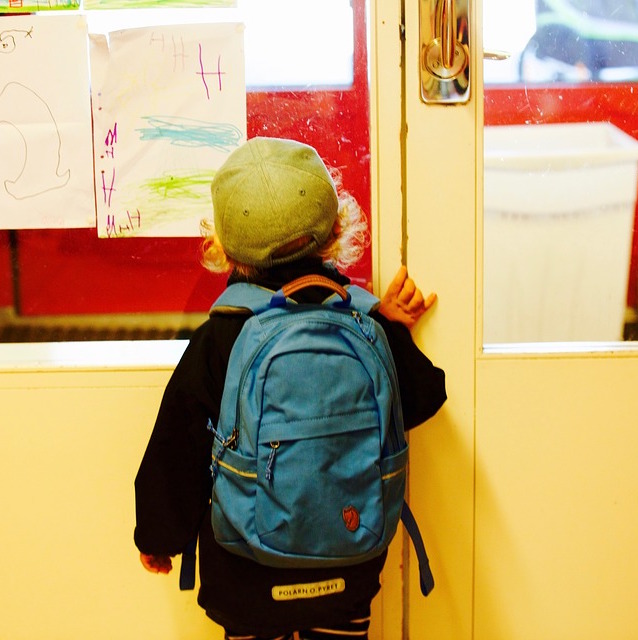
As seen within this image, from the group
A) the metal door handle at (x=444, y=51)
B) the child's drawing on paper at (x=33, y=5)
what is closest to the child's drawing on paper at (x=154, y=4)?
the child's drawing on paper at (x=33, y=5)

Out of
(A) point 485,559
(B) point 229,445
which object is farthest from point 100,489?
(A) point 485,559

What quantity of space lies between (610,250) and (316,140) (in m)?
0.57

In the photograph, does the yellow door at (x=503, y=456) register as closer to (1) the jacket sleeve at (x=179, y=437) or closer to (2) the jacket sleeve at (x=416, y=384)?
(2) the jacket sleeve at (x=416, y=384)

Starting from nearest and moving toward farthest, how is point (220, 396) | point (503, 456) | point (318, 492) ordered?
1. point (318, 492)
2. point (220, 396)
3. point (503, 456)

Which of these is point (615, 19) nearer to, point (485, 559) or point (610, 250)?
point (610, 250)

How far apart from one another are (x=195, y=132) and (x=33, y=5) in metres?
0.35

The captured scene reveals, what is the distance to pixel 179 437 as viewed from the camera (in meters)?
1.07

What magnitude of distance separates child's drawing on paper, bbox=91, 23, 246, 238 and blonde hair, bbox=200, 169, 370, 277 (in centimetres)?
9

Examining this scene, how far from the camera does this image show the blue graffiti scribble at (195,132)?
4.07 feet

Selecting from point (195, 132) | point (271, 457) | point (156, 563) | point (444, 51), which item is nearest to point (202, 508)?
point (156, 563)

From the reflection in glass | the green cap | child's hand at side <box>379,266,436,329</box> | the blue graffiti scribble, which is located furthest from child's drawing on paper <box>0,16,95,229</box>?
the reflection in glass

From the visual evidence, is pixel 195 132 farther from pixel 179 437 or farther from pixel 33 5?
pixel 179 437

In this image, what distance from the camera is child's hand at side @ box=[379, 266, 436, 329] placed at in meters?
1.23

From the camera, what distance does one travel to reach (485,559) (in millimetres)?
1310
